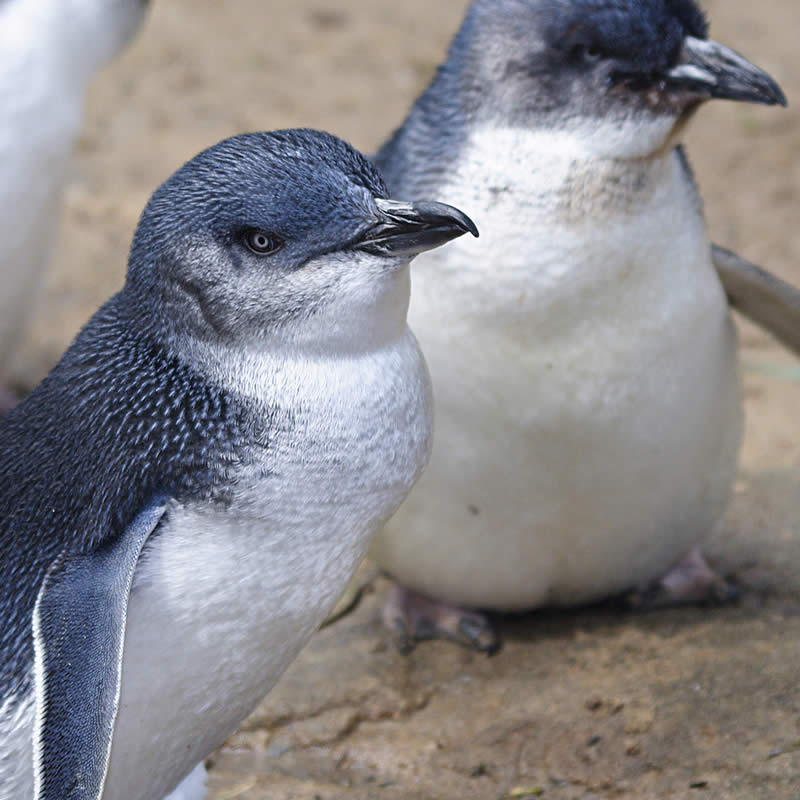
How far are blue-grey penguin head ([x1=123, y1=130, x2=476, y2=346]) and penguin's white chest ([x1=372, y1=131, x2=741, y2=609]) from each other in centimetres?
69

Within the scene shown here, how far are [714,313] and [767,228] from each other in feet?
9.14

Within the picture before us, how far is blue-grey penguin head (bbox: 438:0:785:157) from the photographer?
9.46ft

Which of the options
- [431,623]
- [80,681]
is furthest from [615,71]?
[80,681]

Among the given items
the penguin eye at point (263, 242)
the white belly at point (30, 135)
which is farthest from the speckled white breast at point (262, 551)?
the white belly at point (30, 135)

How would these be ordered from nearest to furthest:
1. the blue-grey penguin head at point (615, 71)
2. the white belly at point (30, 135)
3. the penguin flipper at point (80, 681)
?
the penguin flipper at point (80, 681) → the blue-grey penguin head at point (615, 71) → the white belly at point (30, 135)

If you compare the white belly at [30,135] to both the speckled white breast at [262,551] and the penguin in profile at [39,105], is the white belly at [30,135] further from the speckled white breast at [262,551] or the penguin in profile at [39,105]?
the speckled white breast at [262,551]

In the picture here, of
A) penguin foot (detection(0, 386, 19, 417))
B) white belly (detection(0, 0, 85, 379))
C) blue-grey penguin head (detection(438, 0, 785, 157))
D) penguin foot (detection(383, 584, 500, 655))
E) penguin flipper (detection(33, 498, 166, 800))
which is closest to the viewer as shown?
penguin flipper (detection(33, 498, 166, 800))

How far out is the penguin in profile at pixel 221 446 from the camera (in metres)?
2.22

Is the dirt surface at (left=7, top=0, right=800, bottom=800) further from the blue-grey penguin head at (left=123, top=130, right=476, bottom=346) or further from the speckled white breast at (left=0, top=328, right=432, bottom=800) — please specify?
the blue-grey penguin head at (left=123, top=130, right=476, bottom=346)

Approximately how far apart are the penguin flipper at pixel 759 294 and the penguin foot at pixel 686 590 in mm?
637

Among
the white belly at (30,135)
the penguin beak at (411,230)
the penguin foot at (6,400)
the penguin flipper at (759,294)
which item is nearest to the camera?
the penguin beak at (411,230)

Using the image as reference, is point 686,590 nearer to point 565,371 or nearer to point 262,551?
point 565,371

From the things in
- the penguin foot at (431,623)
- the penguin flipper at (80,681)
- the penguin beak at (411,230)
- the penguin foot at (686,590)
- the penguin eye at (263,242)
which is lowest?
the penguin foot at (431,623)

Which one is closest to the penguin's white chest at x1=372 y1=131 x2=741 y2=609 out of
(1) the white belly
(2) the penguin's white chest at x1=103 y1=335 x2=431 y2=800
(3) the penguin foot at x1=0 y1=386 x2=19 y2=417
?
(2) the penguin's white chest at x1=103 y1=335 x2=431 y2=800
